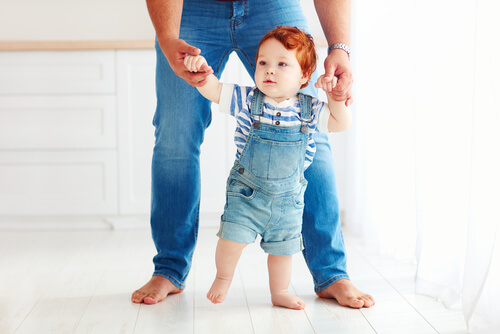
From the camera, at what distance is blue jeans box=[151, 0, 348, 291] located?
134 centimetres

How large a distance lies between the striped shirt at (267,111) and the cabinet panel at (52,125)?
132 centimetres

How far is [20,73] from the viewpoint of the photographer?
2.40 meters

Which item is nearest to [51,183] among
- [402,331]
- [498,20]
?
[402,331]

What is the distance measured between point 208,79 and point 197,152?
0.29 meters

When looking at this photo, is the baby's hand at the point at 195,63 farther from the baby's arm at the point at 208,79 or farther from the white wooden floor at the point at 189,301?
the white wooden floor at the point at 189,301

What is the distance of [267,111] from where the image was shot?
120cm

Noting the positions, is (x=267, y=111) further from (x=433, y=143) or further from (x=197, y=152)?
(x=433, y=143)

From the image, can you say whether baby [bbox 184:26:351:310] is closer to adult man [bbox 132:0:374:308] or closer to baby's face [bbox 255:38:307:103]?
baby's face [bbox 255:38:307:103]

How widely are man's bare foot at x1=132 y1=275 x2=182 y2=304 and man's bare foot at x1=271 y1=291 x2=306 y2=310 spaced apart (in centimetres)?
25

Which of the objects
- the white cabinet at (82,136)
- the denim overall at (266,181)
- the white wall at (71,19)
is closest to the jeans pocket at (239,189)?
the denim overall at (266,181)

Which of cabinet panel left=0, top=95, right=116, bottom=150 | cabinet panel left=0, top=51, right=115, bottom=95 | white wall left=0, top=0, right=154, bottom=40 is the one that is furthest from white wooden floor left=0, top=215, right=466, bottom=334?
white wall left=0, top=0, right=154, bottom=40

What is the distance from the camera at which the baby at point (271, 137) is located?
3.86 feet

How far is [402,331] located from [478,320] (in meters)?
0.14

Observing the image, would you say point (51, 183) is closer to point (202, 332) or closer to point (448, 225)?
point (202, 332)
